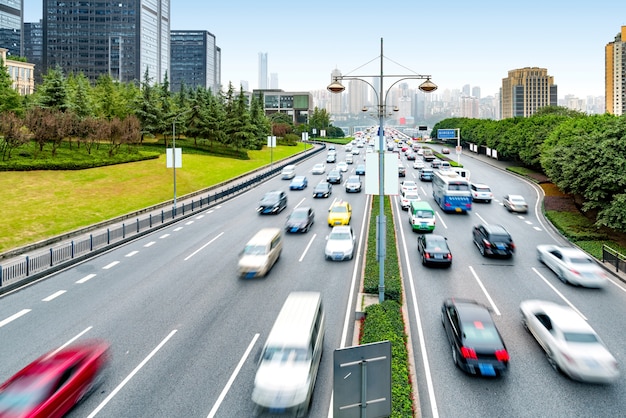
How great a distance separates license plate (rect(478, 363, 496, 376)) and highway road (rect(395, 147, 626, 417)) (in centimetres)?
30

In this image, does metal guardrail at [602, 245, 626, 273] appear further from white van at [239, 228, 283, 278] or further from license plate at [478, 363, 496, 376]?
white van at [239, 228, 283, 278]

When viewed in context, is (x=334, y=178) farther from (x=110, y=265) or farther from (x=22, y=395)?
(x=22, y=395)

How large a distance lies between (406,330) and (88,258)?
18513mm

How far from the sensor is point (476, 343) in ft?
38.7

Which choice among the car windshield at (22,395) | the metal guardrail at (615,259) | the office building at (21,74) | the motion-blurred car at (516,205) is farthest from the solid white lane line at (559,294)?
the office building at (21,74)

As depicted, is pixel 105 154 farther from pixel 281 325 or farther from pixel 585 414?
pixel 585 414

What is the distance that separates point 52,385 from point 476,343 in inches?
428

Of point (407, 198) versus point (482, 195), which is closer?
point (407, 198)

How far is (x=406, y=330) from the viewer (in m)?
14.5

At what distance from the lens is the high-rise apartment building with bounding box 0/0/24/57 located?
475 feet

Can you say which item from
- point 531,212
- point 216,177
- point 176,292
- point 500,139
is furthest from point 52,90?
point 500,139

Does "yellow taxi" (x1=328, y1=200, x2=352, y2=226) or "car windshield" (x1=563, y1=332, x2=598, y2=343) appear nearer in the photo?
"car windshield" (x1=563, y1=332, x2=598, y2=343)

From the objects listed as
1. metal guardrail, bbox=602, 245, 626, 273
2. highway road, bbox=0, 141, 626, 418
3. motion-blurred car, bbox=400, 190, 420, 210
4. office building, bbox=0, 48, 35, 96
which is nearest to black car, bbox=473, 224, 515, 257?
highway road, bbox=0, 141, 626, 418

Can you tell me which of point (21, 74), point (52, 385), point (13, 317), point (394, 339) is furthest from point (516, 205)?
point (21, 74)
